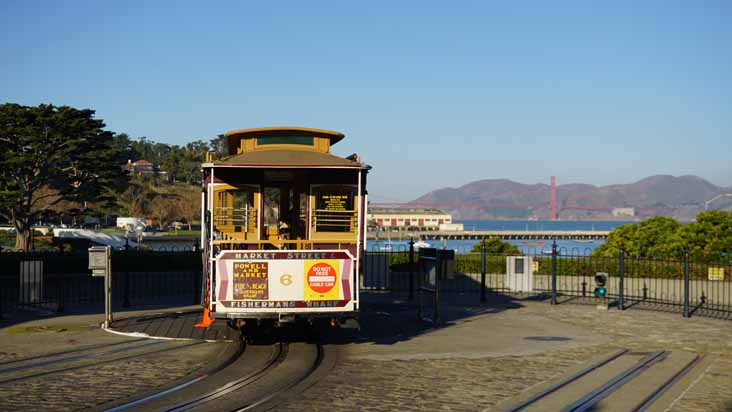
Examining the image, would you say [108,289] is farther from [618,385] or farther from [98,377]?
[618,385]

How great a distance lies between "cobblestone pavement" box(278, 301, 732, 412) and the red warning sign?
1388mm

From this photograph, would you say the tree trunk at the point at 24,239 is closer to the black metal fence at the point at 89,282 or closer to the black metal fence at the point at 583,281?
the black metal fence at the point at 89,282

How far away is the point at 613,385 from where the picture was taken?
38.6 ft

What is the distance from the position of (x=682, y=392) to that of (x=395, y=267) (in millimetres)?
22946

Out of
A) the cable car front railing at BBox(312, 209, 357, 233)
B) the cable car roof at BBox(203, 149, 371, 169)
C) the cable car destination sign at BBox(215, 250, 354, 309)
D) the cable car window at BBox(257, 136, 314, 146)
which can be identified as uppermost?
the cable car window at BBox(257, 136, 314, 146)

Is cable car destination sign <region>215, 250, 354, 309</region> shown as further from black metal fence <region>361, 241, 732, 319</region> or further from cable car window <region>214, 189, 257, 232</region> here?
black metal fence <region>361, 241, 732, 319</region>

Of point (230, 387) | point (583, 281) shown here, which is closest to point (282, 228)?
point (230, 387)

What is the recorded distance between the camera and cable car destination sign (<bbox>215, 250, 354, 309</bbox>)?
13.8 metres

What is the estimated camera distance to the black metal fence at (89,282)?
21281 mm

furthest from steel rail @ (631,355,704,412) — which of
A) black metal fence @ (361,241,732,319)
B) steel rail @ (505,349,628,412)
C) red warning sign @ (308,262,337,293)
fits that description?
black metal fence @ (361,241,732,319)

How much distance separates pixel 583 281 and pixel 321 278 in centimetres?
1681

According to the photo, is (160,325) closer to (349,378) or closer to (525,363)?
(349,378)

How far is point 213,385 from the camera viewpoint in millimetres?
11273

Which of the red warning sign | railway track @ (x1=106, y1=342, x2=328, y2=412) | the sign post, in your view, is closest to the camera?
railway track @ (x1=106, y1=342, x2=328, y2=412)
